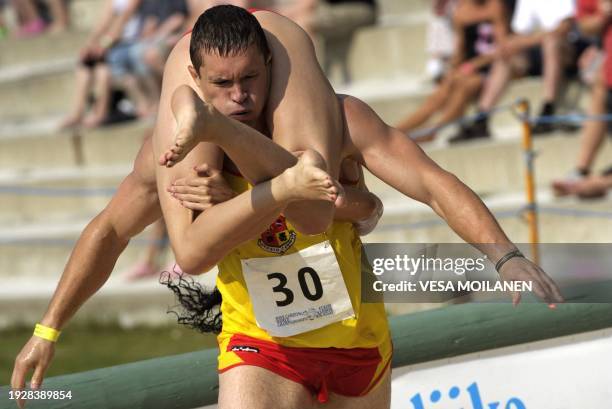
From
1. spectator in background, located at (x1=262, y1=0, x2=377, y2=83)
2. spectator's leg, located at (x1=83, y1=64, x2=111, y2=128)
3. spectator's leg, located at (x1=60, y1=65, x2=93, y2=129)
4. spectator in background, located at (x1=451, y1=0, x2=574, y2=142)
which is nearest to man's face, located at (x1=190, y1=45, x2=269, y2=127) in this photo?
spectator in background, located at (x1=451, y1=0, x2=574, y2=142)

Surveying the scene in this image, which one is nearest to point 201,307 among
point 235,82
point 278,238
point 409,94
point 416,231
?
point 278,238

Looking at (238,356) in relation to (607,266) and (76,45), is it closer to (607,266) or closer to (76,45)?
(607,266)

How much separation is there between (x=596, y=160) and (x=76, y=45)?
609cm

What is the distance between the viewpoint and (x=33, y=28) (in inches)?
520

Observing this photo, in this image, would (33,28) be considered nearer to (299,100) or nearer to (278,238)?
(278,238)

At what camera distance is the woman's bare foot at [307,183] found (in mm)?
2920

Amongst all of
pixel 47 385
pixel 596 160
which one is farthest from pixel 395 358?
pixel 596 160

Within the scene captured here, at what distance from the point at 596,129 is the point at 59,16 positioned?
265 inches

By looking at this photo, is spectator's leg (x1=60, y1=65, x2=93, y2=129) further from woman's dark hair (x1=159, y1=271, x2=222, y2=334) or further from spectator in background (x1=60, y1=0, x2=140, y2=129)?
woman's dark hair (x1=159, y1=271, x2=222, y2=334)

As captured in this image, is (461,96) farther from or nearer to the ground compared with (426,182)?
farther from the ground

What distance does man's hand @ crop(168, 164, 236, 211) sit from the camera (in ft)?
10.6

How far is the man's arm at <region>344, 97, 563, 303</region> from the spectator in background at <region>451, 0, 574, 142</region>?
5.17 m

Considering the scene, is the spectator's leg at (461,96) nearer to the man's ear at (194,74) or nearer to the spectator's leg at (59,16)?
the spectator's leg at (59,16)

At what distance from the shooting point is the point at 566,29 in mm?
8711
